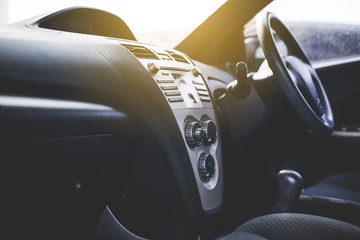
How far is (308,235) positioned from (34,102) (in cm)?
64

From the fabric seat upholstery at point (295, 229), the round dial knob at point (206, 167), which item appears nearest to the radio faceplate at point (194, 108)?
the round dial knob at point (206, 167)

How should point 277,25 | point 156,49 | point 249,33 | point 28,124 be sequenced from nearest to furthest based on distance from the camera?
point 28,124, point 156,49, point 277,25, point 249,33

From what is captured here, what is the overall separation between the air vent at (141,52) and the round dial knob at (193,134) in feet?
0.73

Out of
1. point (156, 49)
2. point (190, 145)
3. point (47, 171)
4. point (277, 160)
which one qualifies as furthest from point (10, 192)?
point (277, 160)

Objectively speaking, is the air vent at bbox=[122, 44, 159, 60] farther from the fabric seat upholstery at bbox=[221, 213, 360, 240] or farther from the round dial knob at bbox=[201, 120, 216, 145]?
the fabric seat upholstery at bbox=[221, 213, 360, 240]

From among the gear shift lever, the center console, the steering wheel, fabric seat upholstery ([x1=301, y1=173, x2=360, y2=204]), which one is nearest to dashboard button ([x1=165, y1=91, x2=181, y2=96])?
the center console

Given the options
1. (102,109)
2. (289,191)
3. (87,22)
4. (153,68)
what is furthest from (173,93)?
(87,22)

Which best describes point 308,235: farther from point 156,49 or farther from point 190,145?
point 156,49

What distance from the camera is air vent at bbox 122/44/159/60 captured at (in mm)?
990

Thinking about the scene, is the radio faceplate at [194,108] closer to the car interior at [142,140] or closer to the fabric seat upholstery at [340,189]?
the car interior at [142,140]

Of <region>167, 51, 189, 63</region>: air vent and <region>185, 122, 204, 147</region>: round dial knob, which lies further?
<region>167, 51, 189, 63</region>: air vent

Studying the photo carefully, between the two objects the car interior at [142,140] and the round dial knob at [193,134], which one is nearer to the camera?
the car interior at [142,140]

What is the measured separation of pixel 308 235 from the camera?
769 millimetres

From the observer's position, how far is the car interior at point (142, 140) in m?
0.76
